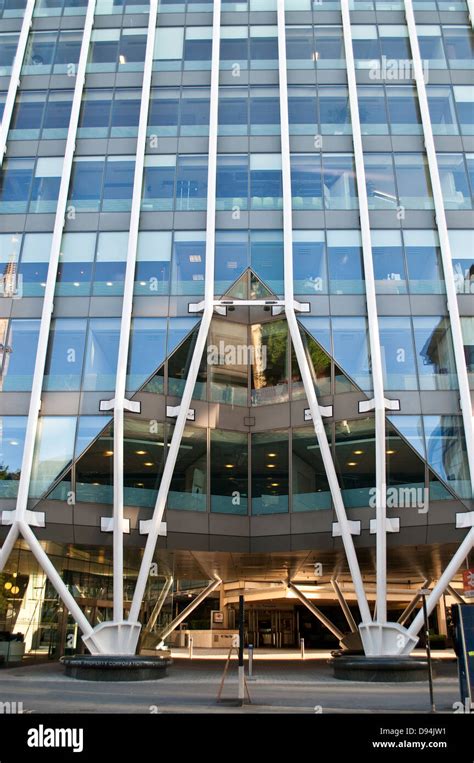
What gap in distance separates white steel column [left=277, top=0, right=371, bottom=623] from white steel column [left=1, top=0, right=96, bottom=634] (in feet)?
27.1

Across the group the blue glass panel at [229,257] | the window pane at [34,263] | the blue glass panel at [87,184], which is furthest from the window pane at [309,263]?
the window pane at [34,263]

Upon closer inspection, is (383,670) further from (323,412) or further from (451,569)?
(323,412)

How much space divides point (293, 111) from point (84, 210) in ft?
31.1

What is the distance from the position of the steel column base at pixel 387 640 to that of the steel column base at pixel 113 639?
7.28 metres

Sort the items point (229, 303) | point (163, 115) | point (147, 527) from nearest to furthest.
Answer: point (147, 527), point (229, 303), point (163, 115)

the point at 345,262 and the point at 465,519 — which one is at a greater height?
the point at 345,262

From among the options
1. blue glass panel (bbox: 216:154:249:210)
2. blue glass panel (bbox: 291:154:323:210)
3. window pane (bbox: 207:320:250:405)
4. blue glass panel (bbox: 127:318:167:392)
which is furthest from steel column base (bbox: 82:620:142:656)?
blue glass panel (bbox: 291:154:323:210)

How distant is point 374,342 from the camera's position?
24.5m

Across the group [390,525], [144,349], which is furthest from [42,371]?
[390,525]

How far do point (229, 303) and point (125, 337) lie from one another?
12.8 feet

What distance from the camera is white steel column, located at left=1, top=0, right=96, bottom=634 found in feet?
72.4

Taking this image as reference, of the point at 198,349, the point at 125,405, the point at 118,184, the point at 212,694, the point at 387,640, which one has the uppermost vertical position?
the point at 118,184
